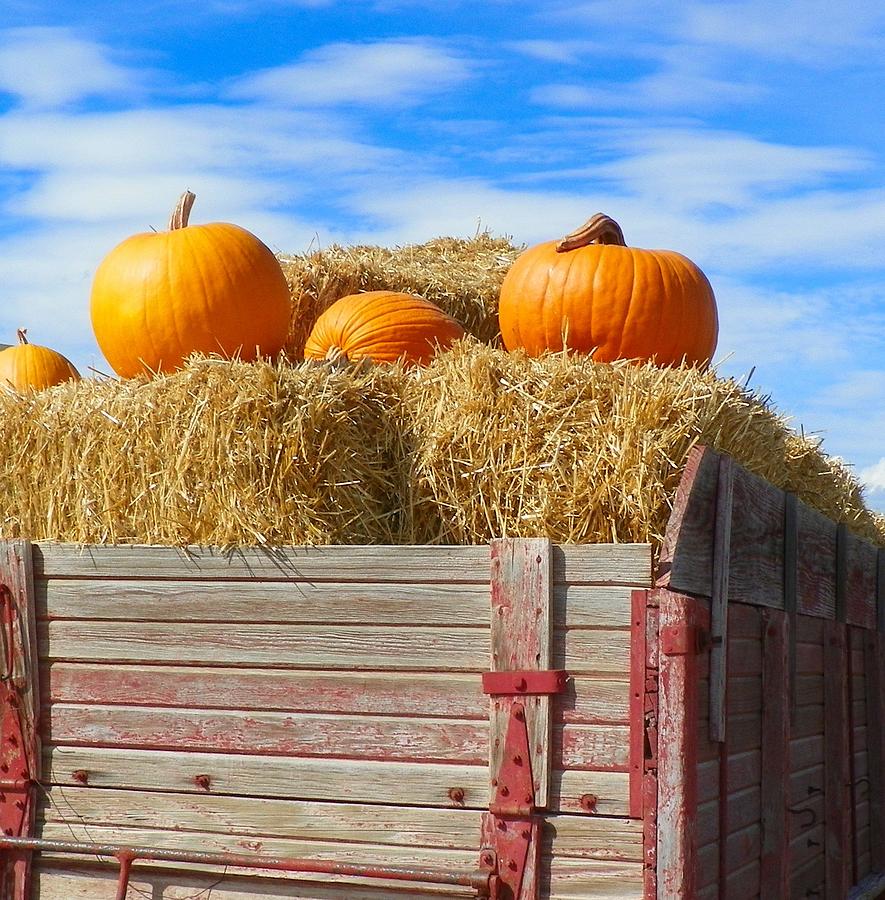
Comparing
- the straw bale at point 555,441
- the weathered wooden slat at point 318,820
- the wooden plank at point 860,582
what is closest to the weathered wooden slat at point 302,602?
the straw bale at point 555,441

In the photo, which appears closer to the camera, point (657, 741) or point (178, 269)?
point (657, 741)

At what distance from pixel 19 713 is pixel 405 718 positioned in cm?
141

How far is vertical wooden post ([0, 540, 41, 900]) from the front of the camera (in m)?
4.29

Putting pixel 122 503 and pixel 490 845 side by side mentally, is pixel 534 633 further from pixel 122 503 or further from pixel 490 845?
pixel 122 503

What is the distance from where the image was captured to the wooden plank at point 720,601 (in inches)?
156

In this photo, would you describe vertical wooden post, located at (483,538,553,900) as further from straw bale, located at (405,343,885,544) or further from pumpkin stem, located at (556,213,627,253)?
pumpkin stem, located at (556,213,627,253)

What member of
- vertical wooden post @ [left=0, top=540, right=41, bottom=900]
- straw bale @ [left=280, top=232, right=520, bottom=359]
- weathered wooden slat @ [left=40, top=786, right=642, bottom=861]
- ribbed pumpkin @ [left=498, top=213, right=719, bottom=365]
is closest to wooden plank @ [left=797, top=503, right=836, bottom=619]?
ribbed pumpkin @ [left=498, top=213, right=719, bottom=365]

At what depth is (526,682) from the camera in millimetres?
3721

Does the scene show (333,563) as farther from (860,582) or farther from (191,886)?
(860,582)

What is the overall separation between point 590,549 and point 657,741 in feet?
1.93

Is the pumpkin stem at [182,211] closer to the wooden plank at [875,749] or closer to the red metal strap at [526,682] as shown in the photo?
the red metal strap at [526,682]

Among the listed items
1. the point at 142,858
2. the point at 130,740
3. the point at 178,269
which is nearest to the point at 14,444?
the point at 178,269

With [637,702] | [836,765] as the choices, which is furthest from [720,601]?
[836,765]

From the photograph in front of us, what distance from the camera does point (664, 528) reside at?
3.93 meters
